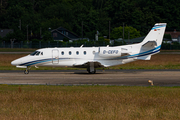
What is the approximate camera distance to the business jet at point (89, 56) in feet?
96.4

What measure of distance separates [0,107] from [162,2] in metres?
111

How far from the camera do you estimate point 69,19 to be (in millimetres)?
130875

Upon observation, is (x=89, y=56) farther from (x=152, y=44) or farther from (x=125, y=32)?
(x=125, y=32)

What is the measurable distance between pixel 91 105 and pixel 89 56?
16.6 meters

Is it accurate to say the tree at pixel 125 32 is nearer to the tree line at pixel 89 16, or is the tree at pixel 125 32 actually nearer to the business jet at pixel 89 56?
the tree line at pixel 89 16

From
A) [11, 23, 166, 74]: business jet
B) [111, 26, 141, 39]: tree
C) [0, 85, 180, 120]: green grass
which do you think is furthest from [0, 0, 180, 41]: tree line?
[0, 85, 180, 120]: green grass

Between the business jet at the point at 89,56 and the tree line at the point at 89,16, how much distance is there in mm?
72641

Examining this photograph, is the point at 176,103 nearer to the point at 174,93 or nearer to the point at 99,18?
the point at 174,93

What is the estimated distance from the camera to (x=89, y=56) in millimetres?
29797

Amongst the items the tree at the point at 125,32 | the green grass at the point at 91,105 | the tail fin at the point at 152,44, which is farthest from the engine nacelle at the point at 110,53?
the tree at the point at 125,32

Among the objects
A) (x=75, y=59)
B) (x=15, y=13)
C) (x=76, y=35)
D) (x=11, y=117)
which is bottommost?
(x=11, y=117)

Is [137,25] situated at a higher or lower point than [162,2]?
lower

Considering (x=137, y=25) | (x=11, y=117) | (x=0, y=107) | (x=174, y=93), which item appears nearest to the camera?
(x=11, y=117)

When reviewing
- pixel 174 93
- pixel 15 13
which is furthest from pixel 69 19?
pixel 174 93
